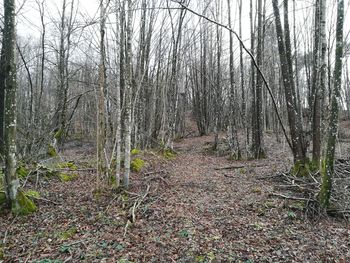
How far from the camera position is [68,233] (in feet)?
14.3

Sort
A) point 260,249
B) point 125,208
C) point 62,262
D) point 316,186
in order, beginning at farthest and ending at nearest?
point 316,186 < point 125,208 < point 260,249 < point 62,262

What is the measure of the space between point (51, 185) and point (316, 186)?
22.4 ft

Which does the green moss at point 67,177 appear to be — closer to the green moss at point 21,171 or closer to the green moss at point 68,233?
the green moss at point 21,171

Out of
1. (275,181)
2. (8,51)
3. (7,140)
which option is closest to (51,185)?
(7,140)

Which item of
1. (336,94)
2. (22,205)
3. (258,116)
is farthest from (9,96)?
(258,116)

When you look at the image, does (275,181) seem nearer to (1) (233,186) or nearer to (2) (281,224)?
(1) (233,186)

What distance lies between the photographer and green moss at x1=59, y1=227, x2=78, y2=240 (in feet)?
13.9

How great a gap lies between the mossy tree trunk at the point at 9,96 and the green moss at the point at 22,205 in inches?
3.3

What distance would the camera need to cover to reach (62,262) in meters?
3.53

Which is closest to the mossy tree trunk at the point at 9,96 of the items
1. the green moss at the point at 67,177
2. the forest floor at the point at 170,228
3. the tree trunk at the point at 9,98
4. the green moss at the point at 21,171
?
the tree trunk at the point at 9,98

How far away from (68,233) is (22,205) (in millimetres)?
1479

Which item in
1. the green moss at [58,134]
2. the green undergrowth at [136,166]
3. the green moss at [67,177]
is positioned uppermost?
the green moss at [58,134]

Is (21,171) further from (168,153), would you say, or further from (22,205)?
(168,153)

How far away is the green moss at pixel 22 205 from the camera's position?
16.3 feet
